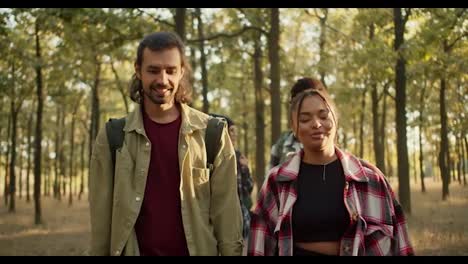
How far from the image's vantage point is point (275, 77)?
12.8 metres

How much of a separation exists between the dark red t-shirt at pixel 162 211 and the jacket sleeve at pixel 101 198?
21cm

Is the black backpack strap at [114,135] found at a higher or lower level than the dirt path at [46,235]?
higher

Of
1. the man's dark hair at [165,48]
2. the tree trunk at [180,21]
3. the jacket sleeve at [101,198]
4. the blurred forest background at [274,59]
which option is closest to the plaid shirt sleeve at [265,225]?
the man's dark hair at [165,48]

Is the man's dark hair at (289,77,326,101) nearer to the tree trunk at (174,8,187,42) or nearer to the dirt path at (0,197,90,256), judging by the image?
the tree trunk at (174,8,187,42)

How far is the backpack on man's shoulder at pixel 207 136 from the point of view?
3033 mm

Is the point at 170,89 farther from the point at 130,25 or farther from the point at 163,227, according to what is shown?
the point at 130,25

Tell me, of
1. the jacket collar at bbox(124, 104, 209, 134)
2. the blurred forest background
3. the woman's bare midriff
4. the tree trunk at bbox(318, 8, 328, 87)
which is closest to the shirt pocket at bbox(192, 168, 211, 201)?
the jacket collar at bbox(124, 104, 209, 134)

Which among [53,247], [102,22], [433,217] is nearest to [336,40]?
[433,217]

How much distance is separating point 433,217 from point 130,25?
8945 millimetres

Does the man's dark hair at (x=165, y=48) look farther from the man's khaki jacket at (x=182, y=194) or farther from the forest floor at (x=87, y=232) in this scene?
the forest floor at (x=87, y=232)

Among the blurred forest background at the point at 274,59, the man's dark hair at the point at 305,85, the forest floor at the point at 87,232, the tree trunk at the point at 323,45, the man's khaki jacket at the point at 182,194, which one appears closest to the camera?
the man's khaki jacket at the point at 182,194

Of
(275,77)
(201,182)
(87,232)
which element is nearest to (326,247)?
(201,182)

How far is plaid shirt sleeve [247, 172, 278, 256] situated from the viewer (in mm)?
3102

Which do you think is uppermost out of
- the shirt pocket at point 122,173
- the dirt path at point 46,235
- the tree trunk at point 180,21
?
the tree trunk at point 180,21
